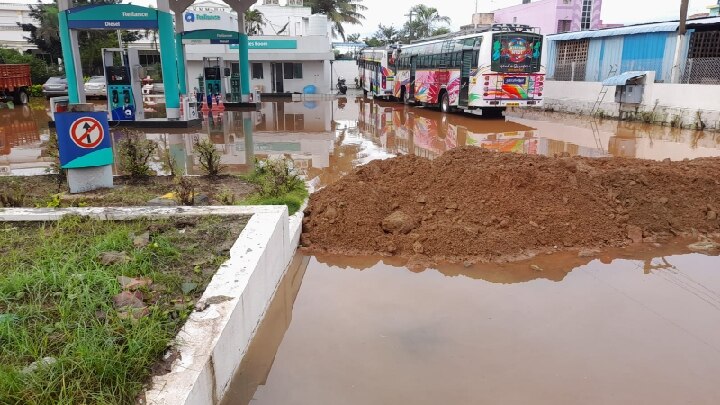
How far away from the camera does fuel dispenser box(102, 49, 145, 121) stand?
16.9 metres

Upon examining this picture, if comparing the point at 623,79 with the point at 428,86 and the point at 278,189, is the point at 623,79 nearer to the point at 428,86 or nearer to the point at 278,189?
the point at 428,86

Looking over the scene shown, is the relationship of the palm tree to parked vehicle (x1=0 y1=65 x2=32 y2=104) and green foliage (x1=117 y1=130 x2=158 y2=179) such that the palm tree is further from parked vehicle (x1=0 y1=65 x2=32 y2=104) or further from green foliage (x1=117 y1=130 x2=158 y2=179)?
green foliage (x1=117 y1=130 x2=158 y2=179)

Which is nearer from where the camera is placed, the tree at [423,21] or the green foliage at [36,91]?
the green foliage at [36,91]

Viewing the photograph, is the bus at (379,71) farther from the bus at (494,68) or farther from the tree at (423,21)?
the tree at (423,21)

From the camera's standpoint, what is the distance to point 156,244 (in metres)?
4.29

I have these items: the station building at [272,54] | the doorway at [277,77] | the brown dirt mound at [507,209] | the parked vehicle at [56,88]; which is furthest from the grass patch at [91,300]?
the doorway at [277,77]

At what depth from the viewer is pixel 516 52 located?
61.2ft

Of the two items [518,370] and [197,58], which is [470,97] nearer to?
[518,370]

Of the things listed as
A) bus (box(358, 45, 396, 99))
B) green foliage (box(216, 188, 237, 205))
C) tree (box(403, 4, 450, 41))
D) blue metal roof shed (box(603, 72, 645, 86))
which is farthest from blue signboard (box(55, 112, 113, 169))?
tree (box(403, 4, 450, 41))

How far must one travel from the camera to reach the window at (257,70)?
3388cm

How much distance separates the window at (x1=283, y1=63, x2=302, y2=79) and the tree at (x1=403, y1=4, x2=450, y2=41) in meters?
27.7

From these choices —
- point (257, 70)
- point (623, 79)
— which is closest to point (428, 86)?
point (623, 79)

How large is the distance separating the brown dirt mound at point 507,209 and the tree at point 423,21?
5413 cm

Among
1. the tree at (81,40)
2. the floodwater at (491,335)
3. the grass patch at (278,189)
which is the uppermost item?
the tree at (81,40)
